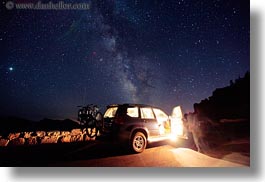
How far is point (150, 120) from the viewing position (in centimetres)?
738

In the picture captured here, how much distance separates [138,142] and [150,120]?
Answer: 72 centimetres

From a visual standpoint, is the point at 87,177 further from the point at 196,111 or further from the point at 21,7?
the point at 21,7

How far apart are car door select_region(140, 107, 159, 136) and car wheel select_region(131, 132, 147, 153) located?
289 millimetres

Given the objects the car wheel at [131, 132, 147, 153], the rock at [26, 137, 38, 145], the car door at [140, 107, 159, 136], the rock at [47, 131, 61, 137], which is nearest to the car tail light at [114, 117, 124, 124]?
the car wheel at [131, 132, 147, 153]

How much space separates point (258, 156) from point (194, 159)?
1.63m

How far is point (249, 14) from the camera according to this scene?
6.86 metres

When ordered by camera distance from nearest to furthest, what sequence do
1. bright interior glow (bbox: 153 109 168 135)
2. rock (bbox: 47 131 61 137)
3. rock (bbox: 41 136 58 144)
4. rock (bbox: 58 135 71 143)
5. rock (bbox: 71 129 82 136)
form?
bright interior glow (bbox: 153 109 168 135) < rock (bbox: 41 136 58 144) < rock (bbox: 58 135 71 143) < rock (bbox: 47 131 61 137) < rock (bbox: 71 129 82 136)

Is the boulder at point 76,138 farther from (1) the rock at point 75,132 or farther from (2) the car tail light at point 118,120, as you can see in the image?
(2) the car tail light at point 118,120

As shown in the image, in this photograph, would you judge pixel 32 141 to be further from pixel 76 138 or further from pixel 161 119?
pixel 161 119

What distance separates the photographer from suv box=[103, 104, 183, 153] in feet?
22.2

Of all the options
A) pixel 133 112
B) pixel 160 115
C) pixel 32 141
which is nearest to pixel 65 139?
pixel 32 141

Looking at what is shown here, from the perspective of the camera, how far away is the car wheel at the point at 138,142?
22.8 feet

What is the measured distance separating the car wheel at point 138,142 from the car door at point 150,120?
0.95 feet

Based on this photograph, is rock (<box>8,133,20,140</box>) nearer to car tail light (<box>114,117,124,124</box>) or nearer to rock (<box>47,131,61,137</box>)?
rock (<box>47,131,61,137</box>)
